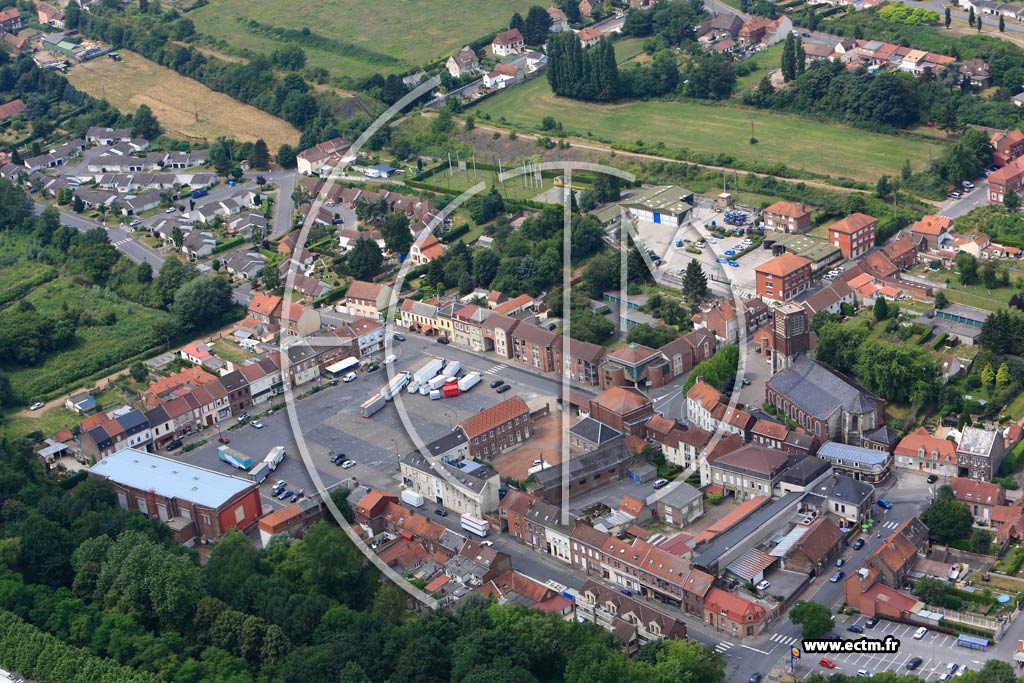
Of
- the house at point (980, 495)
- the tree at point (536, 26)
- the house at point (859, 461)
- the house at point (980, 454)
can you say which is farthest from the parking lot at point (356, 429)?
the tree at point (536, 26)

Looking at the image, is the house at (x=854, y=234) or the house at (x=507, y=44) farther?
the house at (x=507, y=44)

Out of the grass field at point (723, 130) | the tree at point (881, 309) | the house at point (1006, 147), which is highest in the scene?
the house at point (1006, 147)

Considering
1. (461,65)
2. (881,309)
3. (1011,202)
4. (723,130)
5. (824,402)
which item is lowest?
(824,402)

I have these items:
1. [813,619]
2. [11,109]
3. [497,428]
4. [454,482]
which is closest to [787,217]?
[497,428]

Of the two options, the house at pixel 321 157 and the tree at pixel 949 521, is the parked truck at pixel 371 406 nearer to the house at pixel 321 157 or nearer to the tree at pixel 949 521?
the tree at pixel 949 521

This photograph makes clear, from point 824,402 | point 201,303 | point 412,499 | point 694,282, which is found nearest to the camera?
point 412,499

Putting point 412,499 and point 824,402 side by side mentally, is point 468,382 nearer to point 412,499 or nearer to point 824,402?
point 412,499

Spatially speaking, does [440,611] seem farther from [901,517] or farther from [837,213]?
[837,213]
